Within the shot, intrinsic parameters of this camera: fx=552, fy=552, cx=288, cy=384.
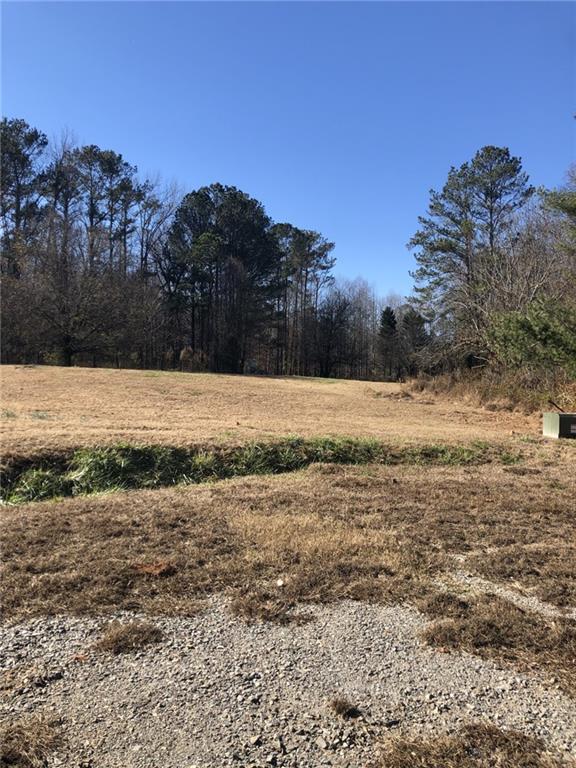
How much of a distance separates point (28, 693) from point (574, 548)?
12.5 ft

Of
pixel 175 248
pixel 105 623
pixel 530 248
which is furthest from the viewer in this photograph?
pixel 175 248

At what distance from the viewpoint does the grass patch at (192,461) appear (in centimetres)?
633

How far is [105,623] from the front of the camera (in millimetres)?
2875

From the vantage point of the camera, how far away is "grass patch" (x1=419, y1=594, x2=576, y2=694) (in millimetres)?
2594

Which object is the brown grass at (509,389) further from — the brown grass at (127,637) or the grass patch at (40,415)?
the brown grass at (127,637)

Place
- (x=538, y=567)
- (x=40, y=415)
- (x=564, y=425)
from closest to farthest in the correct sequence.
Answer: (x=538, y=567), (x=40, y=415), (x=564, y=425)

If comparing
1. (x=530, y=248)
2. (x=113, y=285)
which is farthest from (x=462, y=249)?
(x=113, y=285)

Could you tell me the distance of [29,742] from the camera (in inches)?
78.3

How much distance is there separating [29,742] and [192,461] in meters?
5.28

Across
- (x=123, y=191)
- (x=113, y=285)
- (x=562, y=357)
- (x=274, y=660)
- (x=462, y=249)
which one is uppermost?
(x=123, y=191)

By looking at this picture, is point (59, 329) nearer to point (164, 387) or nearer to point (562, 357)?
point (164, 387)

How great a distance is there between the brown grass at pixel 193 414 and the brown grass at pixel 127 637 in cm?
450

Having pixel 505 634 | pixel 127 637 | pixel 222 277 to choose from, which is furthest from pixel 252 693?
pixel 222 277

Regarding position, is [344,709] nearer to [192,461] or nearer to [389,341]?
[192,461]
